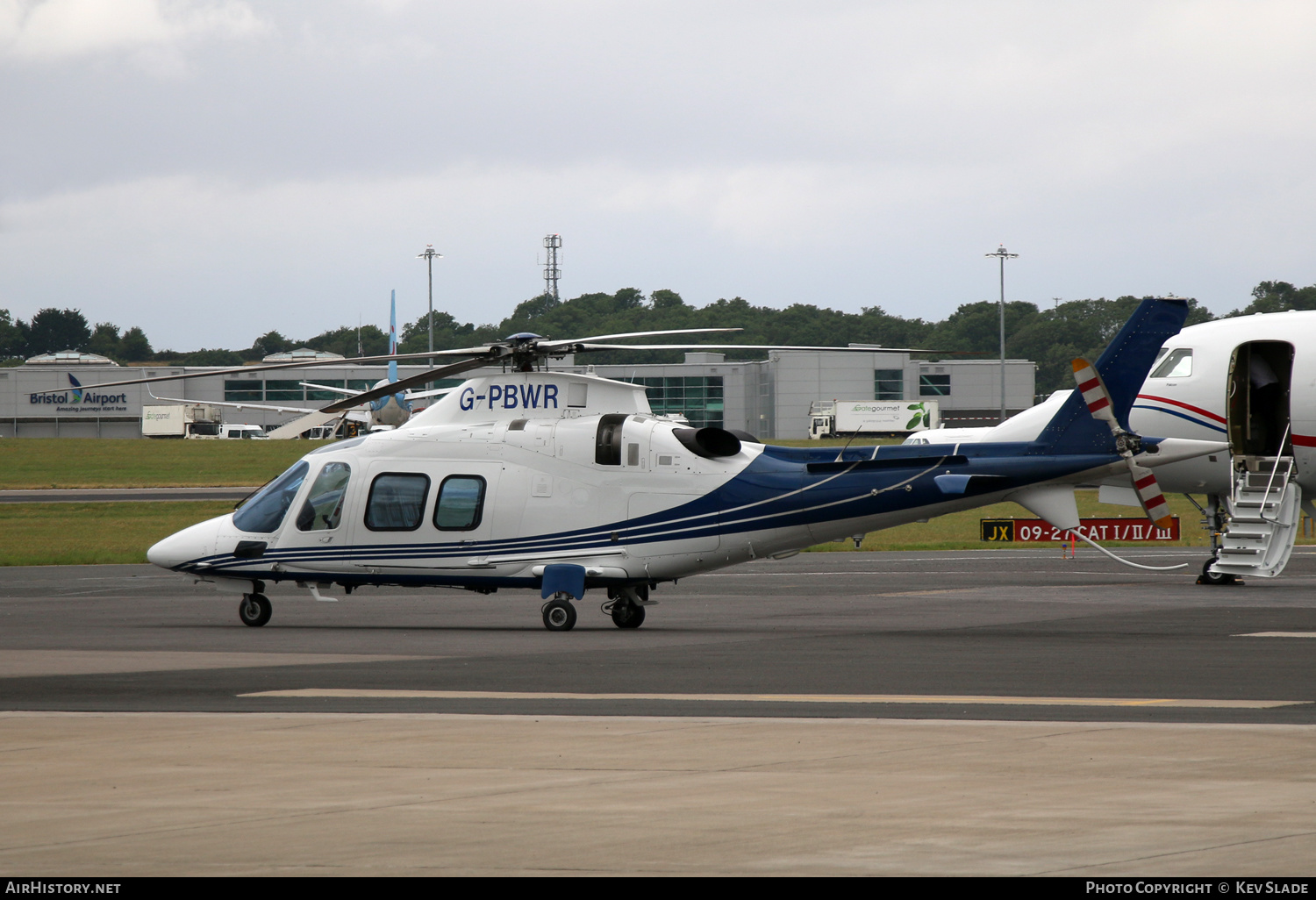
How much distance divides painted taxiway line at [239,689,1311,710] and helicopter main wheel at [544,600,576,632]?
251 inches

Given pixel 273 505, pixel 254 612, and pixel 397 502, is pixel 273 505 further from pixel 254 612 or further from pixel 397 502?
pixel 397 502

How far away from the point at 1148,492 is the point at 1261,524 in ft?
19.1

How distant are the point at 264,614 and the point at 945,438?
14.5 metres

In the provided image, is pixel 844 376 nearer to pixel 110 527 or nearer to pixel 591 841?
pixel 110 527

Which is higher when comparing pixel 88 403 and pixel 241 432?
pixel 88 403

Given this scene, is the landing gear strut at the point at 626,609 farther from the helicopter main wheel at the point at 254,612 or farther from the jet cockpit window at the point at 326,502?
the helicopter main wheel at the point at 254,612

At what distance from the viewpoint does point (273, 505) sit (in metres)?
22.0

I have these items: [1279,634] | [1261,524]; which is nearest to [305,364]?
[1279,634]

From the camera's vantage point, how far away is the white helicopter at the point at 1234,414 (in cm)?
2553

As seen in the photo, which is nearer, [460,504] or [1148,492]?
[1148,492]

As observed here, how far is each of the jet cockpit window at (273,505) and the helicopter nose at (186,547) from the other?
44 centimetres

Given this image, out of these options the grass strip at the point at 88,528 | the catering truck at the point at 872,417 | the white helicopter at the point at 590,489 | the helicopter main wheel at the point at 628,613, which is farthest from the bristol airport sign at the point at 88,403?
the helicopter main wheel at the point at 628,613
